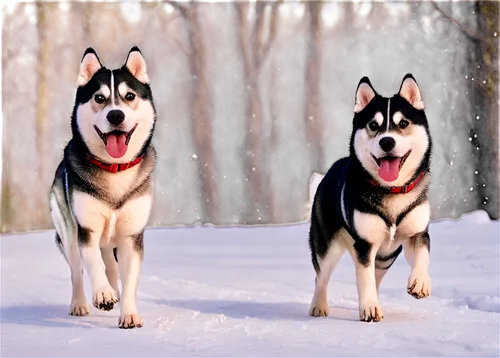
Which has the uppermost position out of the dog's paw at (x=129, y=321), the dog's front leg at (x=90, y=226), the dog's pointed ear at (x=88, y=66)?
the dog's pointed ear at (x=88, y=66)

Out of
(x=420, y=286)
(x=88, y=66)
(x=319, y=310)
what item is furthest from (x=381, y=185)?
(x=88, y=66)

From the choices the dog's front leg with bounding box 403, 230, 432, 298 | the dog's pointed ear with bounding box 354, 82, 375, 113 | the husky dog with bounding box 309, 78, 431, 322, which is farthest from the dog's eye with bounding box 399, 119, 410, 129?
the dog's front leg with bounding box 403, 230, 432, 298

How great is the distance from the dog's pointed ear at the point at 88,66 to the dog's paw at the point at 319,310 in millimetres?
1741

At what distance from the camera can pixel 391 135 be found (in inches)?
172

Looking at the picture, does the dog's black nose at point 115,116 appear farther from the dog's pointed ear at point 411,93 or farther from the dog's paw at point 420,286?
the dog's paw at point 420,286

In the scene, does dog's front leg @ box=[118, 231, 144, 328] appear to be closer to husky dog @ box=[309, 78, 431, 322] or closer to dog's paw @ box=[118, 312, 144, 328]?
dog's paw @ box=[118, 312, 144, 328]

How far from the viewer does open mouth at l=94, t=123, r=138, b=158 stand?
4.45 meters

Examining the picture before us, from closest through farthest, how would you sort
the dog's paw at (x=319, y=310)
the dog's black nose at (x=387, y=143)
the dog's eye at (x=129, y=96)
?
the dog's black nose at (x=387, y=143) → the dog's eye at (x=129, y=96) → the dog's paw at (x=319, y=310)

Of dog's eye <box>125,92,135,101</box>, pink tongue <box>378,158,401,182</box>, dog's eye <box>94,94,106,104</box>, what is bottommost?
pink tongue <box>378,158,401,182</box>

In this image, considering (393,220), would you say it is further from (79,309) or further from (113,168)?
(79,309)

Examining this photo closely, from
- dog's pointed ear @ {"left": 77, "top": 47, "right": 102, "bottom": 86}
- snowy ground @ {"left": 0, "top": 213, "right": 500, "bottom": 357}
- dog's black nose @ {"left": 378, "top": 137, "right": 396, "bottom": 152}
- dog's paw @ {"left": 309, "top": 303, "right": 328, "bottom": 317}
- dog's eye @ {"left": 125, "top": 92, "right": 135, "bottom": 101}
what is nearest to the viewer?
snowy ground @ {"left": 0, "top": 213, "right": 500, "bottom": 357}

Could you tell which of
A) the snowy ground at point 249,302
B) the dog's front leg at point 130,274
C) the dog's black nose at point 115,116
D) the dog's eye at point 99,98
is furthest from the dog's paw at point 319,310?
the dog's eye at point 99,98

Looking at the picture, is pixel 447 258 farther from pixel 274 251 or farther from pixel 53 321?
pixel 53 321

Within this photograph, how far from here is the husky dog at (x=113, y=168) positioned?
4.44 metres
